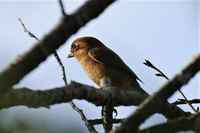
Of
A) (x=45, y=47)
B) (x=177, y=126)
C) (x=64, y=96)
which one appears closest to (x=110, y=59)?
(x=64, y=96)

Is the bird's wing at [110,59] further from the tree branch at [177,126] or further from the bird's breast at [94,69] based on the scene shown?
the tree branch at [177,126]

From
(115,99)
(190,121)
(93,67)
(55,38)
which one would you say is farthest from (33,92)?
(93,67)

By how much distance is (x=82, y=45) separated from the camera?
6.30 meters

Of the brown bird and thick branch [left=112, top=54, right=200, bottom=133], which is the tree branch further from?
the brown bird

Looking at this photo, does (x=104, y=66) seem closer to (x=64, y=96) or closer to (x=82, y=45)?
(x=82, y=45)

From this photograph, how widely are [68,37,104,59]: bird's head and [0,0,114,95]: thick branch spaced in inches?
167

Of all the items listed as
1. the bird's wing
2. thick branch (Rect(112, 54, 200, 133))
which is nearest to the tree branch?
thick branch (Rect(112, 54, 200, 133))

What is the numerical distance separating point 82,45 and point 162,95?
15.0ft

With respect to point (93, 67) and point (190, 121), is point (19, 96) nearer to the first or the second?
point (190, 121)

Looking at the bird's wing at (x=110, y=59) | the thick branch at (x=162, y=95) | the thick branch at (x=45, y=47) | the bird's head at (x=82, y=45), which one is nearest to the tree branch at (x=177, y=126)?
the thick branch at (x=162, y=95)

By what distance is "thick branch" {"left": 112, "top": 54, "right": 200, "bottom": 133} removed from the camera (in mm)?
1807

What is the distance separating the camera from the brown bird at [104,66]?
18.0ft

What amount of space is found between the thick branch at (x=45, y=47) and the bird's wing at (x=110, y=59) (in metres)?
3.79

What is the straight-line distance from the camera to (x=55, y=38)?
5.74 ft
